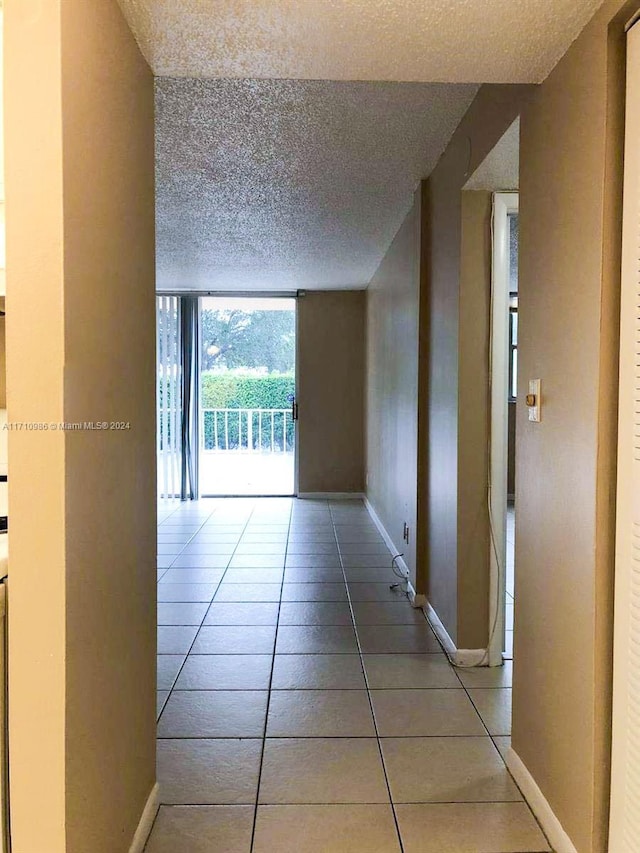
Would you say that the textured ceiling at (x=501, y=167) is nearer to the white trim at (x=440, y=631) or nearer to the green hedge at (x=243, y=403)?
the white trim at (x=440, y=631)

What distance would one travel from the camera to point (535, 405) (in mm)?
1836

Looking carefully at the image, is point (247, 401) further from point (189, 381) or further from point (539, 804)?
point (539, 804)

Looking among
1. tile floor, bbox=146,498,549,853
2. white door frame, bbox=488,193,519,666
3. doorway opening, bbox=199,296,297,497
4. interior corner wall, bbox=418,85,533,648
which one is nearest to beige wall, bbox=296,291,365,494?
doorway opening, bbox=199,296,297,497

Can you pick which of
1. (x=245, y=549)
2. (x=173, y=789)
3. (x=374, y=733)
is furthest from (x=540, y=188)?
(x=245, y=549)

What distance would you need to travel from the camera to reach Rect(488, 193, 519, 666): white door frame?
8.87ft

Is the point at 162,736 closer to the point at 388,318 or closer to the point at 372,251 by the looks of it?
the point at 388,318

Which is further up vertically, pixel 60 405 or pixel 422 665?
pixel 60 405

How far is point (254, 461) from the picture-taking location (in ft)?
27.7

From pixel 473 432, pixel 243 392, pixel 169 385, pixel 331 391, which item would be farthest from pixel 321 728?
pixel 243 392

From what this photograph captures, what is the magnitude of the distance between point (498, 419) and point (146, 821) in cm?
198

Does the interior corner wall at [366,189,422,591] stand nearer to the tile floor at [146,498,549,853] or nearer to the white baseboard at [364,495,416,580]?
the white baseboard at [364,495,416,580]

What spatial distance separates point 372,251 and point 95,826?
452 cm

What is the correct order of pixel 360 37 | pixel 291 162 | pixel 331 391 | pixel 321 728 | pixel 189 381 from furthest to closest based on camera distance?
pixel 331 391 < pixel 189 381 < pixel 291 162 < pixel 321 728 < pixel 360 37

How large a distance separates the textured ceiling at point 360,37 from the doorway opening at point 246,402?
6.56 meters
